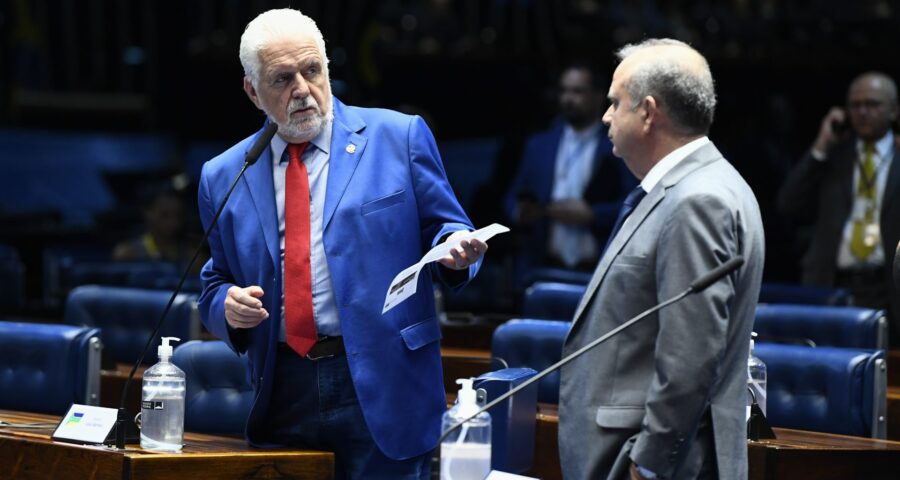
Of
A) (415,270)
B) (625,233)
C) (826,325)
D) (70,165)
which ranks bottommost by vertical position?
(70,165)

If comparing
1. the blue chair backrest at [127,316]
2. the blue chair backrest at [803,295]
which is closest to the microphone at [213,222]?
the blue chair backrest at [127,316]

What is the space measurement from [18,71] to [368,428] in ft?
29.3

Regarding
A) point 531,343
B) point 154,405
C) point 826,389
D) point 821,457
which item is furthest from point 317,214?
point 826,389

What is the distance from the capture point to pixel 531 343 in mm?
4066

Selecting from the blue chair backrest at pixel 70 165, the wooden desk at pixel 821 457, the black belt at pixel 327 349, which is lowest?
the blue chair backrest at pixel 70 165

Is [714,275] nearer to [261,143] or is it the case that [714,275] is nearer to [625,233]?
[625,233]

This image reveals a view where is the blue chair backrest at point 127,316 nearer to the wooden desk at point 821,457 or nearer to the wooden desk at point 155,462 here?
the wooden desk at point 155,462

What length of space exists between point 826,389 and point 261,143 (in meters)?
1.68

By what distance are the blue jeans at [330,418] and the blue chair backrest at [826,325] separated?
2.09 metres

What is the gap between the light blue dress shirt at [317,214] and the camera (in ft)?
8.95

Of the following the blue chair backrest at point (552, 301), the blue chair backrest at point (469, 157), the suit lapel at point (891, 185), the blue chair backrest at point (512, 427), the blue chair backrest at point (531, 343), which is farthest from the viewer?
the blue chair backrest at point (469, 157)

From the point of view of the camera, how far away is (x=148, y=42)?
446 inches

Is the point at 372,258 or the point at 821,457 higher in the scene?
the point at 372,258

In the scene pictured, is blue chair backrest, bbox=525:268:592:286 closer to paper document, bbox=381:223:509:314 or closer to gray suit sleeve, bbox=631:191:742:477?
paper document, bbox=381:223:509:314
